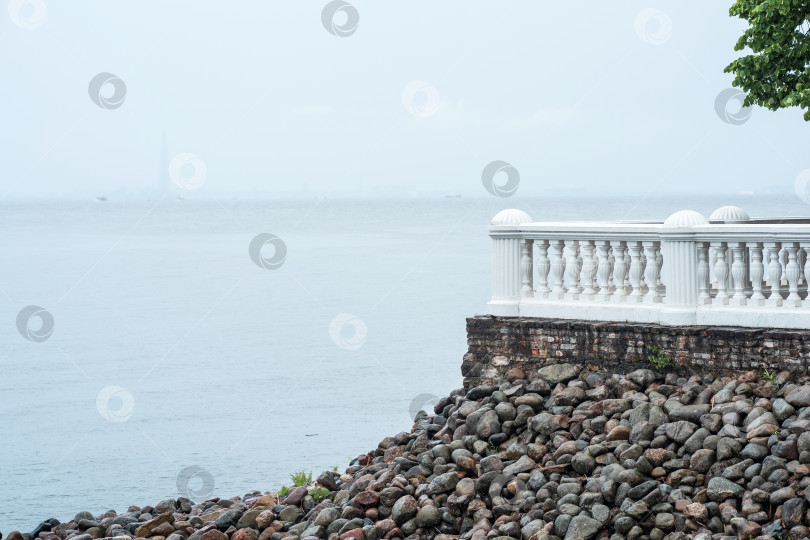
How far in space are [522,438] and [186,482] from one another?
367 inches

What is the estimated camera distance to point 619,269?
46.3ft

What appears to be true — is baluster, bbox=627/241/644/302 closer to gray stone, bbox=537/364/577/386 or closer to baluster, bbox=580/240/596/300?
baluster, bbox=580/240/596/300

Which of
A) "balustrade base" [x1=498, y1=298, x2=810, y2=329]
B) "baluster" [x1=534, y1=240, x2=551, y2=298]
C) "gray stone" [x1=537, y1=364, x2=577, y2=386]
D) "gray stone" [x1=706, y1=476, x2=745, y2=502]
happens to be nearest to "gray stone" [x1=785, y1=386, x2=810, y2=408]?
"balustrade base" [x1=498, y1=298, x2=810, y2=329]

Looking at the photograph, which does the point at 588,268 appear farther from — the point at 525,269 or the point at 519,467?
the point at 519,467

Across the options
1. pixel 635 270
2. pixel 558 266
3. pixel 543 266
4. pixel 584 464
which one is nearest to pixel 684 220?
pixel 635 270

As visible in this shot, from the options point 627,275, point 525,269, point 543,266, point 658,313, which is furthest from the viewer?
point 525,269

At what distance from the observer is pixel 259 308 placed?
1961 inches

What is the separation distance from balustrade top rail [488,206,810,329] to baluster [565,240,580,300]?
1 centimetres

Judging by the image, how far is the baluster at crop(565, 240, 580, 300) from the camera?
14414mm

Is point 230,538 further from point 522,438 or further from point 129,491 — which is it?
point 129,491

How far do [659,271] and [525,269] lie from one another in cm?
185

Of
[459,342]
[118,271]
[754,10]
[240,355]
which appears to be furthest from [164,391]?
[118,271]

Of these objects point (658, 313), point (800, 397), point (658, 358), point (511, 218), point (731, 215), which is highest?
point (731, 215)

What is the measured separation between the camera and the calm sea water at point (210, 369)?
21.7 meters
